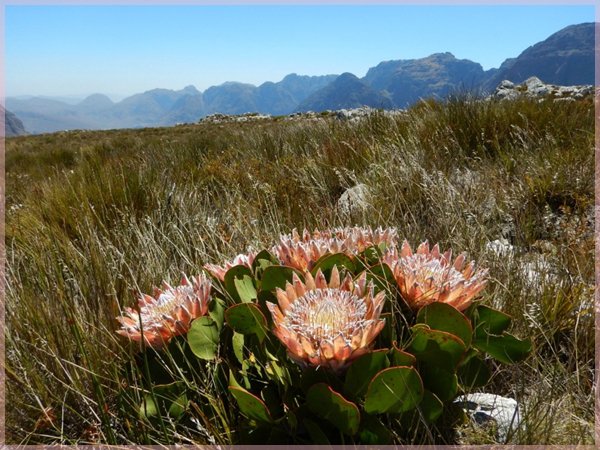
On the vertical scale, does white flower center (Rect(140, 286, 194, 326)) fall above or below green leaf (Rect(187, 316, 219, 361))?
above

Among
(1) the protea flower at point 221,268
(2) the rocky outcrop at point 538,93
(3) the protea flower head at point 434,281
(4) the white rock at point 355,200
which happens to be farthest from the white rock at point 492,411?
(2) the rocky outcrop at point 538,93

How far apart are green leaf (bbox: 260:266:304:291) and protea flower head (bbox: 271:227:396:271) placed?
8 centimetres

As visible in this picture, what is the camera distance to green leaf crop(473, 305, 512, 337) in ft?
3.44

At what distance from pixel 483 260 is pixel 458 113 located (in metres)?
3.36

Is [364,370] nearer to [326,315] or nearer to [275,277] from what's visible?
[326,315]

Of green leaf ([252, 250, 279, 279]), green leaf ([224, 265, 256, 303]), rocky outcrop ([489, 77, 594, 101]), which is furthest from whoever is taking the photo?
rocky outcrop ([489, 77, 594, 101])

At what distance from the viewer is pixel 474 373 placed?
3.41 ft

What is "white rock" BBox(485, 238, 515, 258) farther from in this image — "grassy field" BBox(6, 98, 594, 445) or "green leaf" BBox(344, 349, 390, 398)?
"green leaf" BBox(344, 349, 390, 398)

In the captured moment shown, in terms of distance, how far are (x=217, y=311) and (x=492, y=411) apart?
778 millimetres

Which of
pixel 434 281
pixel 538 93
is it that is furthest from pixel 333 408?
pixel 538 93

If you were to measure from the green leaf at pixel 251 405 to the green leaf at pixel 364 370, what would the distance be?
0.18 meters

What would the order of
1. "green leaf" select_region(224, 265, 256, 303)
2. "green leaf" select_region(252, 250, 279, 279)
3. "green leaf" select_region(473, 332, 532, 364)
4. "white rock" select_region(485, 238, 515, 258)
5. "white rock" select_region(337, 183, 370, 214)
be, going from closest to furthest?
"green leaf" select_region(473, 332, 532, 364) → "green leaf" select_region(224, 265, 256, 303) → "green leaf" select_region(252, 250, 279, 279) → "white rock" select_region(485, 238, 515, 258) → "white rock" select_region(337, 183, 370, 214)

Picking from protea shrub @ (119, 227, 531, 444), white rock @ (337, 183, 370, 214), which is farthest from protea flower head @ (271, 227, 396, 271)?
white rock @ (337, 183, 370, 214)

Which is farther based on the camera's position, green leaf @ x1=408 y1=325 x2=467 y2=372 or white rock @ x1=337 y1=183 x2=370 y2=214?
white rock @ x1=337 y1=183 x2=370 y2=214
